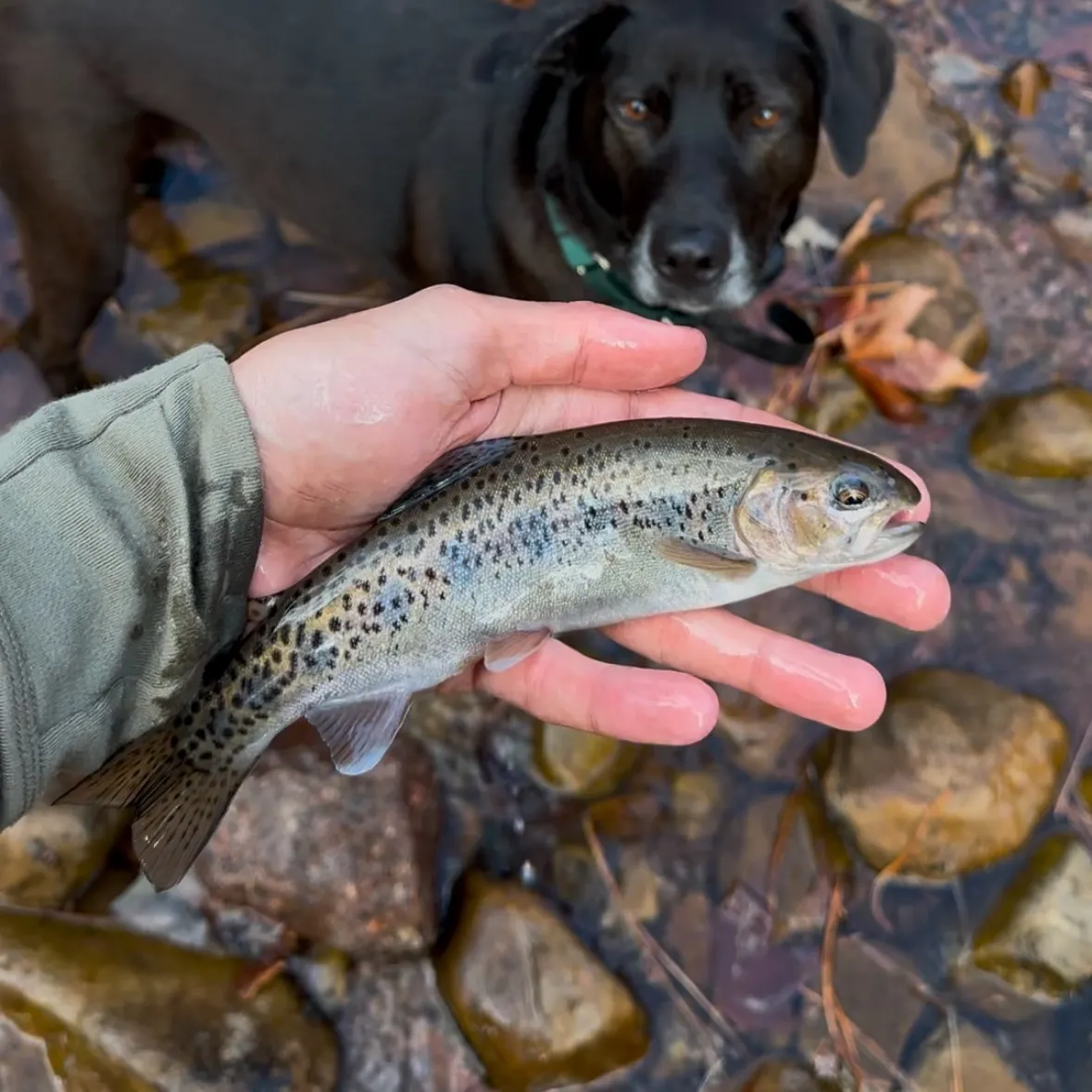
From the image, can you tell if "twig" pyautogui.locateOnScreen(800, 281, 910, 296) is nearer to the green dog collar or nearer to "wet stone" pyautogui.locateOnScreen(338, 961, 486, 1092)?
the green dog collar

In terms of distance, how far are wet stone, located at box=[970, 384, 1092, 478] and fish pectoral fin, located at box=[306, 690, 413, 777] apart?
3.10 metres

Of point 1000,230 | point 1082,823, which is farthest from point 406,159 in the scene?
point 1082,823

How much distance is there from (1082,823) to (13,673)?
153 inches

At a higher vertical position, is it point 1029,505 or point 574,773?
point 1029,505

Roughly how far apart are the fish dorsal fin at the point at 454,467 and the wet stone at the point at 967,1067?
2.88 meters

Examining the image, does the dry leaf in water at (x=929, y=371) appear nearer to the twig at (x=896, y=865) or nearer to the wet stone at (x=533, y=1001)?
the twig at (x=896, y=865)

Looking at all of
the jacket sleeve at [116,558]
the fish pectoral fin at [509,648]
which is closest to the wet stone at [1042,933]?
the fish pectoral fin at [509,648]

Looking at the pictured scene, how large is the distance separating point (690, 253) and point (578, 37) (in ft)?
3.22

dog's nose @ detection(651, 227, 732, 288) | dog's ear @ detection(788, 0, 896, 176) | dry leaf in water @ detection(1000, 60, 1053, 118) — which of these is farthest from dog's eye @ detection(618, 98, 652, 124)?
dry leaf in water @ detection(1000, 60, 1053, 118)

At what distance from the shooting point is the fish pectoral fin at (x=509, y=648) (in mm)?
2838

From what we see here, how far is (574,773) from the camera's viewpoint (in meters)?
4.01

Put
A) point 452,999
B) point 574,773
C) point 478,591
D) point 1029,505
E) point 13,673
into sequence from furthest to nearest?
1. point 1029,505
2. point 574,773
3. point 452,999
4. point 478,591
5. point 13,673

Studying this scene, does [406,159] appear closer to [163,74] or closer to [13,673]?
[163,74]

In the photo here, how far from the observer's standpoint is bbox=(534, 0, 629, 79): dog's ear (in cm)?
351
